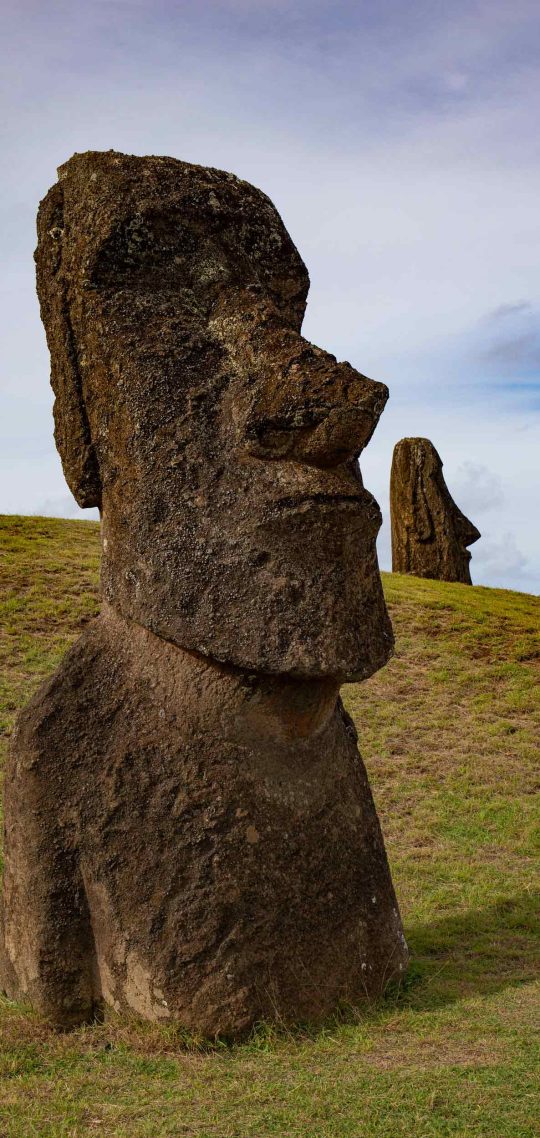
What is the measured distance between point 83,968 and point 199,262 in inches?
133

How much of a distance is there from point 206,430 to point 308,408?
0.48m

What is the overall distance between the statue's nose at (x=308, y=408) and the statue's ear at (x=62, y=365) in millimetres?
913

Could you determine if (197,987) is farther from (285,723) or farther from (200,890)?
(285,723)

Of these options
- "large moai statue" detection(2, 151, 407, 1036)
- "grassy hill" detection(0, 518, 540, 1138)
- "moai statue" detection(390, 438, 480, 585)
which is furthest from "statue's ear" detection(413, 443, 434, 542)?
"large moai statue" detection(2, 151, 407, 1036)

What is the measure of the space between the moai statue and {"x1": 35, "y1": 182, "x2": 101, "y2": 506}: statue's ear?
1372 cm

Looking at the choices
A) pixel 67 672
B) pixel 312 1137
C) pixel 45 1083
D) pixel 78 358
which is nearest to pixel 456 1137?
pixel 312 1137

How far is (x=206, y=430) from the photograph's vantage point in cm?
523

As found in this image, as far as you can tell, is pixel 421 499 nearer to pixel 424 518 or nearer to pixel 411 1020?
pixel 424 518

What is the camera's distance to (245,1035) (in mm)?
5008

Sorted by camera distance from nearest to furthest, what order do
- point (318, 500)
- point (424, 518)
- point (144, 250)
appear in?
1. point (318, 500)
2. point (144, 250)
3. point (424, 518)

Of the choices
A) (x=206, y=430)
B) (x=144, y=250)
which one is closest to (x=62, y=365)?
(x=144, y=250)

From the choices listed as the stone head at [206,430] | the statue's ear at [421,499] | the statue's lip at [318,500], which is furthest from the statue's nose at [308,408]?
the statue's ear at [421,499]

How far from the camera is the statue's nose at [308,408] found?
5109 millimetres

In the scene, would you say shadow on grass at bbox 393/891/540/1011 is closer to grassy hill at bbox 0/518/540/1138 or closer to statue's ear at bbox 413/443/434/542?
grassy hill at bbox 0/518/540/1138
